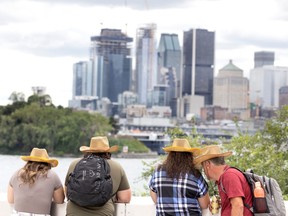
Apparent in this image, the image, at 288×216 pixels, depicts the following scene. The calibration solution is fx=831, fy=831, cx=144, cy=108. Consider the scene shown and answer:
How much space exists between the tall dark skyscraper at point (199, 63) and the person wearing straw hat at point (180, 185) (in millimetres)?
170113

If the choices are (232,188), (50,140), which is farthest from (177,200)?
(50,140)

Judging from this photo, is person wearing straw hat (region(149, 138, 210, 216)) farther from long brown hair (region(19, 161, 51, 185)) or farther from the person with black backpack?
long brown hair (region(19, 161, 51, 185))

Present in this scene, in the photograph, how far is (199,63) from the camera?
591 feet

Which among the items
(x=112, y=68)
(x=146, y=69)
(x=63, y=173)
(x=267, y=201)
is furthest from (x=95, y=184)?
(x=112, y=68)

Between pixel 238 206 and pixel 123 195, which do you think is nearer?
pixel 238 206

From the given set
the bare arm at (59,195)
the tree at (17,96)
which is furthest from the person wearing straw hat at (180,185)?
the tree at (17,96)

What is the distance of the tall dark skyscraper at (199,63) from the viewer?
178250 mm

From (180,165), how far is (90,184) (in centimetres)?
60

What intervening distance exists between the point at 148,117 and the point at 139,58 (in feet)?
167

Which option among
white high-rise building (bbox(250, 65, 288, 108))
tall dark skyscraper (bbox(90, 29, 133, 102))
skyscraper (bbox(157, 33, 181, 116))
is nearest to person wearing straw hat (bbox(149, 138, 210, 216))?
white high-rise building (bbox(250, 65, 288, 108))

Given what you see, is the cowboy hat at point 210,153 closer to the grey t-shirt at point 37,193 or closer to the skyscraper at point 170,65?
the grey t-shirt at point 37,193

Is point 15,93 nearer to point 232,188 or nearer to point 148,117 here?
point 148,117

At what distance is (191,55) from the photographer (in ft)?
611

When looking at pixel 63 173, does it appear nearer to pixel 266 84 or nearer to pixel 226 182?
pixel 226 182
